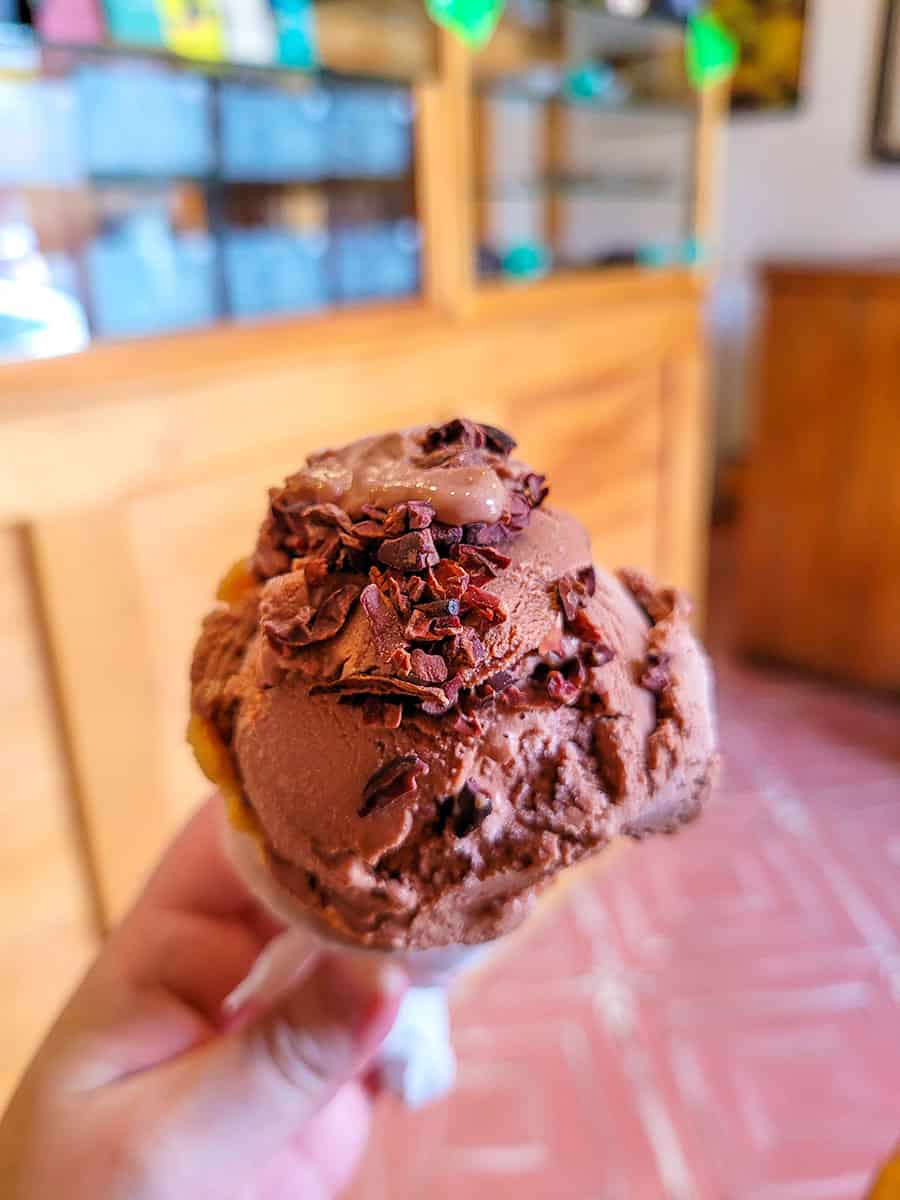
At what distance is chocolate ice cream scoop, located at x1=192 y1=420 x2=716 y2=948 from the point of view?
0.64 metres

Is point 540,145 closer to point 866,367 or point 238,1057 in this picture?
point 866,367

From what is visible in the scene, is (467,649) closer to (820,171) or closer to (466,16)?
(466,16)

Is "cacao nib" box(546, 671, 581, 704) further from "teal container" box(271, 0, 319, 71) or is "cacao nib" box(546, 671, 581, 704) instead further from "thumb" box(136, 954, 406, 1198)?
"teal container" box(271, 0, 319, 71)

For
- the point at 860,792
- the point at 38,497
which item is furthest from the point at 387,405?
the point at 860,792

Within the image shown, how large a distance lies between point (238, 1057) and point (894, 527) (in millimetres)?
2703

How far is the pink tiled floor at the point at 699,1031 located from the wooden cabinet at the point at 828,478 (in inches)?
26.5

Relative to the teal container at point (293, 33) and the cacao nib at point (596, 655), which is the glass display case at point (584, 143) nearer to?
the teal container at point (293, 33)

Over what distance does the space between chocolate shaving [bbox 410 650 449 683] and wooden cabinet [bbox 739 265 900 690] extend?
8.67ft

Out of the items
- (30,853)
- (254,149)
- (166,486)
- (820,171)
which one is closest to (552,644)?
(166,486)

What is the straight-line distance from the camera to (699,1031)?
190 centimetres

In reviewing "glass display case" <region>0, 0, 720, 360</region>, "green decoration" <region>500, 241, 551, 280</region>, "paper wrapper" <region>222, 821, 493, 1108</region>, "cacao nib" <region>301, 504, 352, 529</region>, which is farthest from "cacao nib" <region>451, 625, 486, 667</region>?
"green decoration" <region>500, 241, 551, 280</region>

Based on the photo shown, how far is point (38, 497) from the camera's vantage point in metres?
1.27

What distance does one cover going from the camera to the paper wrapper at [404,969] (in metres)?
0.81

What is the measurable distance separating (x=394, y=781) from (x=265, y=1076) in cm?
30
